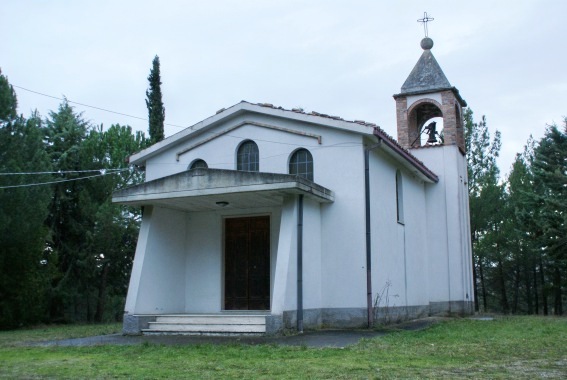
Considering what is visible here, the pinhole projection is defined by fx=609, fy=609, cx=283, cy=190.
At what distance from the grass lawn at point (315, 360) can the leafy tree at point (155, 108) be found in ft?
62.9

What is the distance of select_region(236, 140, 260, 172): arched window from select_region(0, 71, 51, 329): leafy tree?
8.29 meters

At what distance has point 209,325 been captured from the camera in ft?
47.0

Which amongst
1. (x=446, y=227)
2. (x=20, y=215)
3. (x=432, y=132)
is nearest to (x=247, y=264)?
(x=446, y=227)

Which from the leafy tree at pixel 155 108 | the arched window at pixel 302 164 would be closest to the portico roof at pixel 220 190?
the arched window at pixel 302 164

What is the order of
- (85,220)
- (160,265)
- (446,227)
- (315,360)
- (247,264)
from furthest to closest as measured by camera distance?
(85,220)
(446,227)
(247,264)
(160,265)
(315,360)

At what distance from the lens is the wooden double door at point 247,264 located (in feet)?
56.6

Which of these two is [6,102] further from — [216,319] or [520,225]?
[520,225]

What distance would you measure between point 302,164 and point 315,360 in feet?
28.0

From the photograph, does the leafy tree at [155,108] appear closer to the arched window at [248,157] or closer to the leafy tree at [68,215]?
the leafy tree at [68,215]

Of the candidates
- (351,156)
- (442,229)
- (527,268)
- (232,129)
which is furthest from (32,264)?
(527,268)

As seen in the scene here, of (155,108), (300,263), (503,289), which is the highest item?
(155,108)

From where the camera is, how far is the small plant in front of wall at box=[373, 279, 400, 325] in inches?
647

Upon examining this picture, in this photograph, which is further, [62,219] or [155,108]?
[155,108]

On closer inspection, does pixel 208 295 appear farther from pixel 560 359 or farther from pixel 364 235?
pixel 560 359
